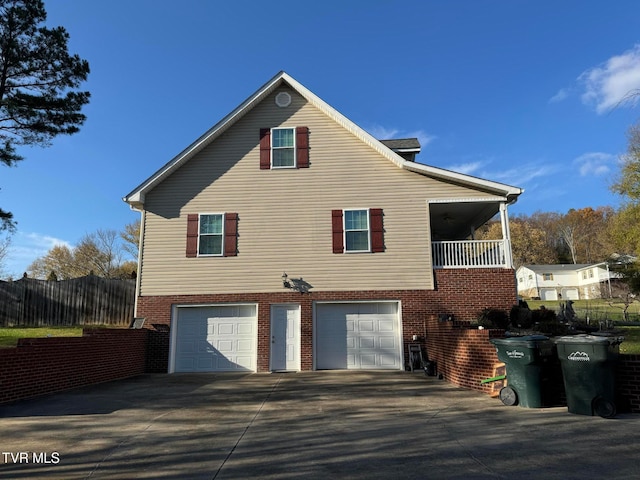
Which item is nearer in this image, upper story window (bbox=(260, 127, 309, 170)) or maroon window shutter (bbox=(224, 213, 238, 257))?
maroon window shutter (bbox=(224, 213, 238, 257))

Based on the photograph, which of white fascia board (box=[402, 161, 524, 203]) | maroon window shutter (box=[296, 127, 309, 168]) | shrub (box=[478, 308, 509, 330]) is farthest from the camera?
maroon window shutter (box=[296, 127, 309, 168])

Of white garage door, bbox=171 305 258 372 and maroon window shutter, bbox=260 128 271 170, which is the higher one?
maroon window shutter, bbox=260 128 271 170

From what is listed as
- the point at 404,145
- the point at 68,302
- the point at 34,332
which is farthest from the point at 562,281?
the point at 34,332

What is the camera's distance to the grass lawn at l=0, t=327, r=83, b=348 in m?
12.6

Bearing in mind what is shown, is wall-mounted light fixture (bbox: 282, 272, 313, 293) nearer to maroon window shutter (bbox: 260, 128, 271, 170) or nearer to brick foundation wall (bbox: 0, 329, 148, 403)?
maroon window shutter (bbox: 260, 128, 271, 170)

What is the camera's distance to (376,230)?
42.6ft

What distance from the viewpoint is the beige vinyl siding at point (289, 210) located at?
12.9 m

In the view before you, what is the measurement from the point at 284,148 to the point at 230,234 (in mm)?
3339

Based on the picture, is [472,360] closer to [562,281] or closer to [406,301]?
[406,301]

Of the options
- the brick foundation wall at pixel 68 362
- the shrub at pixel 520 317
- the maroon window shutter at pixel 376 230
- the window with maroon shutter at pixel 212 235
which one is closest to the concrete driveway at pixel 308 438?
the brick foundation wall at pixel 68 362

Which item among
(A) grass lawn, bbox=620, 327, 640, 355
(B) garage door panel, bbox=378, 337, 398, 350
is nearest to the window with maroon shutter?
(B) garage door panel, bbox=378, 337, 398, 350

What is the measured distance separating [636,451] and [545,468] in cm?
129

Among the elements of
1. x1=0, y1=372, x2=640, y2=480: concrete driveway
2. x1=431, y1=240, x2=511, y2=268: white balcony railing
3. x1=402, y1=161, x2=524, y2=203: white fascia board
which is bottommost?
x1=0, y1=372, x2=640, y2=480: concrete driveway

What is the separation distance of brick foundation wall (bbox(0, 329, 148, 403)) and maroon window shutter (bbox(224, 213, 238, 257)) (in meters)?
3.50
